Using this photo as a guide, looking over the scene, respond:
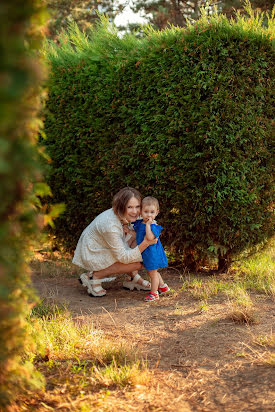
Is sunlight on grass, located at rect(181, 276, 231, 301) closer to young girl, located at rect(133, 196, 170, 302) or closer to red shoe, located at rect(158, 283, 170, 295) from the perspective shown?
red shoe, located at rect(158, 283, 170, 295)

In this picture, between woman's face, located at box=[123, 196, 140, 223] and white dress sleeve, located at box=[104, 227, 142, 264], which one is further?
woman's face, located at box=[123, 196, 140, 223]

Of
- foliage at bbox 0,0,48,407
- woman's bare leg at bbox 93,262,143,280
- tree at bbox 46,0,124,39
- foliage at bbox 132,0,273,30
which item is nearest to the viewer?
foliage at bbox 0,0,48,407

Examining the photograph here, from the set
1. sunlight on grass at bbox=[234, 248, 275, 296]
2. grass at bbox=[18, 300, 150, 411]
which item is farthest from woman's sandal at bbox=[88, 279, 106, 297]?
sunlight on grass at bbox=[234, 248, 275, 296]

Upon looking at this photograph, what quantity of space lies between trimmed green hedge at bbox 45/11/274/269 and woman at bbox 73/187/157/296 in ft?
2.04

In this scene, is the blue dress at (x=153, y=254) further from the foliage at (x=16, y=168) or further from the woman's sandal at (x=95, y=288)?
the foliage at (x=16, y=168)

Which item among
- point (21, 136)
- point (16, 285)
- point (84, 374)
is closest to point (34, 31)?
point (21, 136)

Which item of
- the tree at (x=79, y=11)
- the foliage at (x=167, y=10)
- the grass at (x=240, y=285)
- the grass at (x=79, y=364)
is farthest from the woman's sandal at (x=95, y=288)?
the tree at (x=79, y=11)

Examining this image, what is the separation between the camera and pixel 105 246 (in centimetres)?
475

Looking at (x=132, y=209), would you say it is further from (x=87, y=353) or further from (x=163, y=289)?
(x=87, y=353)

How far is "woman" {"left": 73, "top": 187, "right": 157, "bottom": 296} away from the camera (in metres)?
4.55

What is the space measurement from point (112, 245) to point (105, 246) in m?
0.19

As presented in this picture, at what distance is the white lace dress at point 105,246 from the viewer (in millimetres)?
4547

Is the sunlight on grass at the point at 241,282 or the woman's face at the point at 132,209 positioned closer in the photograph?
the sunlight on grass at the point at 241,282

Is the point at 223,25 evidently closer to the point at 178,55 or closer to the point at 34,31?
the point at 178,55
